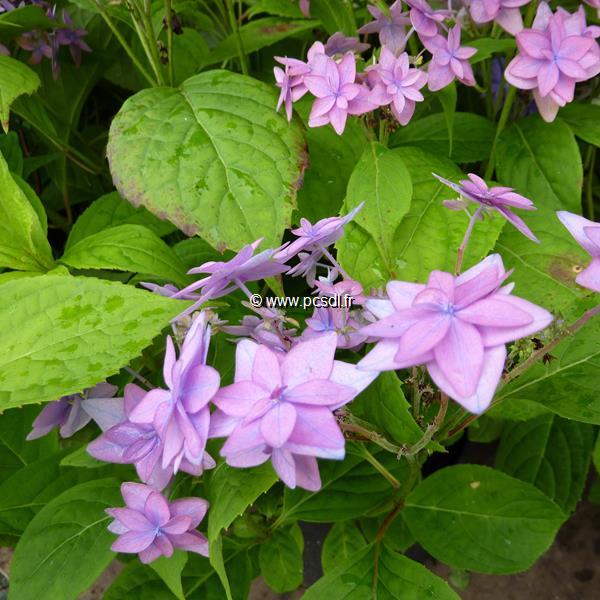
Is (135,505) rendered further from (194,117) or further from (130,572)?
(194,117)

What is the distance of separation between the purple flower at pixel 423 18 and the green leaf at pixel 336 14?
5.4 inches

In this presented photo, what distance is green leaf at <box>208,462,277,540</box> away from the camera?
0.51 meters

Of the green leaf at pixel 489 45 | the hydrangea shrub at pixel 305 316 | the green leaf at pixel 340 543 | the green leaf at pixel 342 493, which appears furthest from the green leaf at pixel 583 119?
the green leaf at pixel 340 543

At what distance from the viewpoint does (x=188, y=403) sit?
383mm

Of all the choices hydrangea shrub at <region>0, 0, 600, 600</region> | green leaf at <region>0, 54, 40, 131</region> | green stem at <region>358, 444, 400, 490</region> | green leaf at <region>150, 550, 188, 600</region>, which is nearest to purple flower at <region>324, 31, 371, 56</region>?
hydrangea shrub at <region>0, 0, 600, 600</region>

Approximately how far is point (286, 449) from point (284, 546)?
0.48m

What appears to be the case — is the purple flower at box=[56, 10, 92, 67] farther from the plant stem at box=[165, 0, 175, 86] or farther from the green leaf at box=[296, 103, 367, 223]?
the green leaf at box=[296, 103, 367, 223]

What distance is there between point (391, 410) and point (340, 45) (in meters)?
0.44

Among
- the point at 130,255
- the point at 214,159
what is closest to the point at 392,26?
the point at 214,159

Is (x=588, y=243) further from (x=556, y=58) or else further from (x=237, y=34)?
(x=237, y=34)

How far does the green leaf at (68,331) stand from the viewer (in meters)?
0.45

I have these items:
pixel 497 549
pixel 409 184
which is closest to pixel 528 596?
pixel 497 549

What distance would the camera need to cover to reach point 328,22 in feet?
2.95

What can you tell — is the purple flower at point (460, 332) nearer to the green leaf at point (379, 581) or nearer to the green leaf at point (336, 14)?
the green leaf at point (379, 581)
